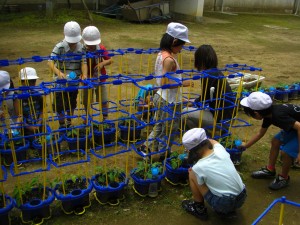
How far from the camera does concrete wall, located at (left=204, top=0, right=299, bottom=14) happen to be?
21373mm

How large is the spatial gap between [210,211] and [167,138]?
1.06m

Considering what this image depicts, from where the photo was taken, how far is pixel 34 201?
3.35m

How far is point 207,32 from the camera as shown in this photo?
48.2 ft

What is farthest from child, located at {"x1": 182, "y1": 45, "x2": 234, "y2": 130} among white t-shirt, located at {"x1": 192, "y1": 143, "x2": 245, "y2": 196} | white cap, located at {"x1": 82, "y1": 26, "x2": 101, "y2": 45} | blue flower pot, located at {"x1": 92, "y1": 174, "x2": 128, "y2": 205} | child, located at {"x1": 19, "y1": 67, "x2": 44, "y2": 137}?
child, located at {"x1": 19, "y1": 67, "x2": 44, "y2": 137}

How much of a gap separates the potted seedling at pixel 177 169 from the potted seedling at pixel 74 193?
1.00 m

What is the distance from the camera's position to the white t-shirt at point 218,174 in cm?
322

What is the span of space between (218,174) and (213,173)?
50mm

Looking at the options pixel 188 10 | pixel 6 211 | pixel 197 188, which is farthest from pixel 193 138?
pixel 188 10

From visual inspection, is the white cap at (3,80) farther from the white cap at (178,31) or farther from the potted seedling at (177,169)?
the potted seedling at (177,169)

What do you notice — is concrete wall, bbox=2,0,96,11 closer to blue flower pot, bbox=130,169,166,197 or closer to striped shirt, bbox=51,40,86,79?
striped shirt, bbox=51,40,86,79

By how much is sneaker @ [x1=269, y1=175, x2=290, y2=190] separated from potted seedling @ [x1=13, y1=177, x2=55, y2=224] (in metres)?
2.62

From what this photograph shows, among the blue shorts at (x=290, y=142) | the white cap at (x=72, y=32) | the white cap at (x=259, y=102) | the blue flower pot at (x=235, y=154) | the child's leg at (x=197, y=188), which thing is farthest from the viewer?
the white cap at (x=72, y=32)

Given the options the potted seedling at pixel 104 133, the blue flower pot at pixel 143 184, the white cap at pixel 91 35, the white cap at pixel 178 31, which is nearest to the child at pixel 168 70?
the white cap at pixel 178 31

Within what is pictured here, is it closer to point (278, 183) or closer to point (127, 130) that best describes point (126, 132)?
point (127, 130)
